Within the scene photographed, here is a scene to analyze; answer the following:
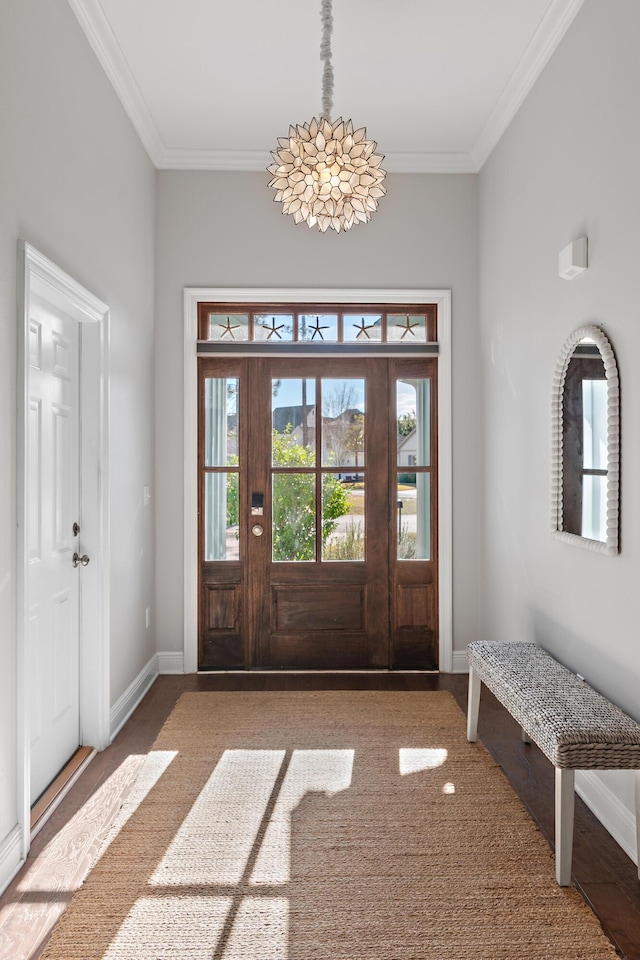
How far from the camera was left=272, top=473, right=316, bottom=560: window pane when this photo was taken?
405 centimetres

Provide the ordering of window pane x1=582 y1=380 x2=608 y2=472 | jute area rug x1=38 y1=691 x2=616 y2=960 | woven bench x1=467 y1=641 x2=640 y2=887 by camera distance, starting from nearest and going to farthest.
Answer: jute area rug x1=38 y1=691 x2=616 y2=960
woven bench x1=467 y1=641 x2=640 y2=887
window pane x1=582 y1=380 x2=608 y2=472

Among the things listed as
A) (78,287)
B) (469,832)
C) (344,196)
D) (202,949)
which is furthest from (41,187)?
(469,832)

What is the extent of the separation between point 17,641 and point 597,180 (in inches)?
103

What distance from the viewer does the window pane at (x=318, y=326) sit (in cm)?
405

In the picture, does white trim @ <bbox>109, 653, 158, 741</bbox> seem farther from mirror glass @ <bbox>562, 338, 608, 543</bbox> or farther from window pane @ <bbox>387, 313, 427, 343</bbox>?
window pane @ <bbox>387, 313, 427, 343</bbox>

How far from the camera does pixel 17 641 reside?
6.84ft

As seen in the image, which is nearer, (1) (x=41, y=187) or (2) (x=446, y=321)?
(1) (x=41, y=187)

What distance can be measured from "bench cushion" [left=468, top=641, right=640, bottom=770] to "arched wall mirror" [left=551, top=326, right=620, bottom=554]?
1.67 feet

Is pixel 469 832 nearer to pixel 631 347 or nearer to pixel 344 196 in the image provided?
pixel 631 347

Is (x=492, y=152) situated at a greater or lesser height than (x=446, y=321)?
greater

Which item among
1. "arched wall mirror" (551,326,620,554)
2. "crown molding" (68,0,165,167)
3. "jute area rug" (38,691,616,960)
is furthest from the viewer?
"crown molding" (68,0,165,167)

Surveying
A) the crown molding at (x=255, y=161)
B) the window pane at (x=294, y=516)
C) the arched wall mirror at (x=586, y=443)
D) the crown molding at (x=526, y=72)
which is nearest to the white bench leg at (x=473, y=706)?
the arched wall mirror at (x=586, y=443)

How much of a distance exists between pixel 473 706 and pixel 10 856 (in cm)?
191

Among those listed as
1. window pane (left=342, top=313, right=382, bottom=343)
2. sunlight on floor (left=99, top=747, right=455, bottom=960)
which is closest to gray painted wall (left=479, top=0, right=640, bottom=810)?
window pane (left=342, top=313, right=382, bottom=343)
